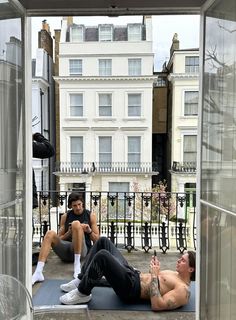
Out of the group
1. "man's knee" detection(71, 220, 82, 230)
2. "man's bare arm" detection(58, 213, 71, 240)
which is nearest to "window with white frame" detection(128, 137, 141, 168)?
"man's bare arm" detection(58, 213, 71, 240)

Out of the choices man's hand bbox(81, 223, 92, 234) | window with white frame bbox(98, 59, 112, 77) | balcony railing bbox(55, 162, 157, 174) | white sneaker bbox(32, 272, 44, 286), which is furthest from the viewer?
balcony railing bbox(55, 162, 157, 174)

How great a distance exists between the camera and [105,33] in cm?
1103

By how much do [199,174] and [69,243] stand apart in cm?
184

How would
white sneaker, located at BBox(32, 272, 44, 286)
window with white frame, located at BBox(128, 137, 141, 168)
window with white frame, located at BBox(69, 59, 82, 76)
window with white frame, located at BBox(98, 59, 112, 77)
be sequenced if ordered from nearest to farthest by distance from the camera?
white sneaker, located at BBox(32, 272, 44, 286)
window with white frame, located at BBox(69, 59, 82, 76)
window with white frame, located at BBox(98, 59, 112, 77)
window with white frame, located at BBox(128, 137, 141, 168)

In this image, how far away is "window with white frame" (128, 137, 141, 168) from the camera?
37.8 ft

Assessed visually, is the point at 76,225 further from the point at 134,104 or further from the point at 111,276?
the point at 134,104

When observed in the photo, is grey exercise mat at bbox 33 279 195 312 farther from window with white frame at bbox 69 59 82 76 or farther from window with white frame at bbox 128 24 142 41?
window with white frame at bbox 128 24 142 41

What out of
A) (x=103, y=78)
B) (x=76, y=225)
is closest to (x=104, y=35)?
(x=103, y=78)

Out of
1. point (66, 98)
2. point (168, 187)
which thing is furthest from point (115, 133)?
point (168, 187)

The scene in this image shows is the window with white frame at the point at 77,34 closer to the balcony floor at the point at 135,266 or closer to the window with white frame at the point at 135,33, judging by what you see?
the window with white frame at the point at 135,33

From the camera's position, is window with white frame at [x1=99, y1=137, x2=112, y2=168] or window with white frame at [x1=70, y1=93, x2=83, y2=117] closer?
window with white frame at [x1=70, y1=93, x2=83, y2=117]

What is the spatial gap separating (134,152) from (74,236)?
869cm

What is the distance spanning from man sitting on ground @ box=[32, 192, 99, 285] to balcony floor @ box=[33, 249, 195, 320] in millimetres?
139

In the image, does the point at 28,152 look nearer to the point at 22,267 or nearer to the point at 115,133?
the point at 22,267
